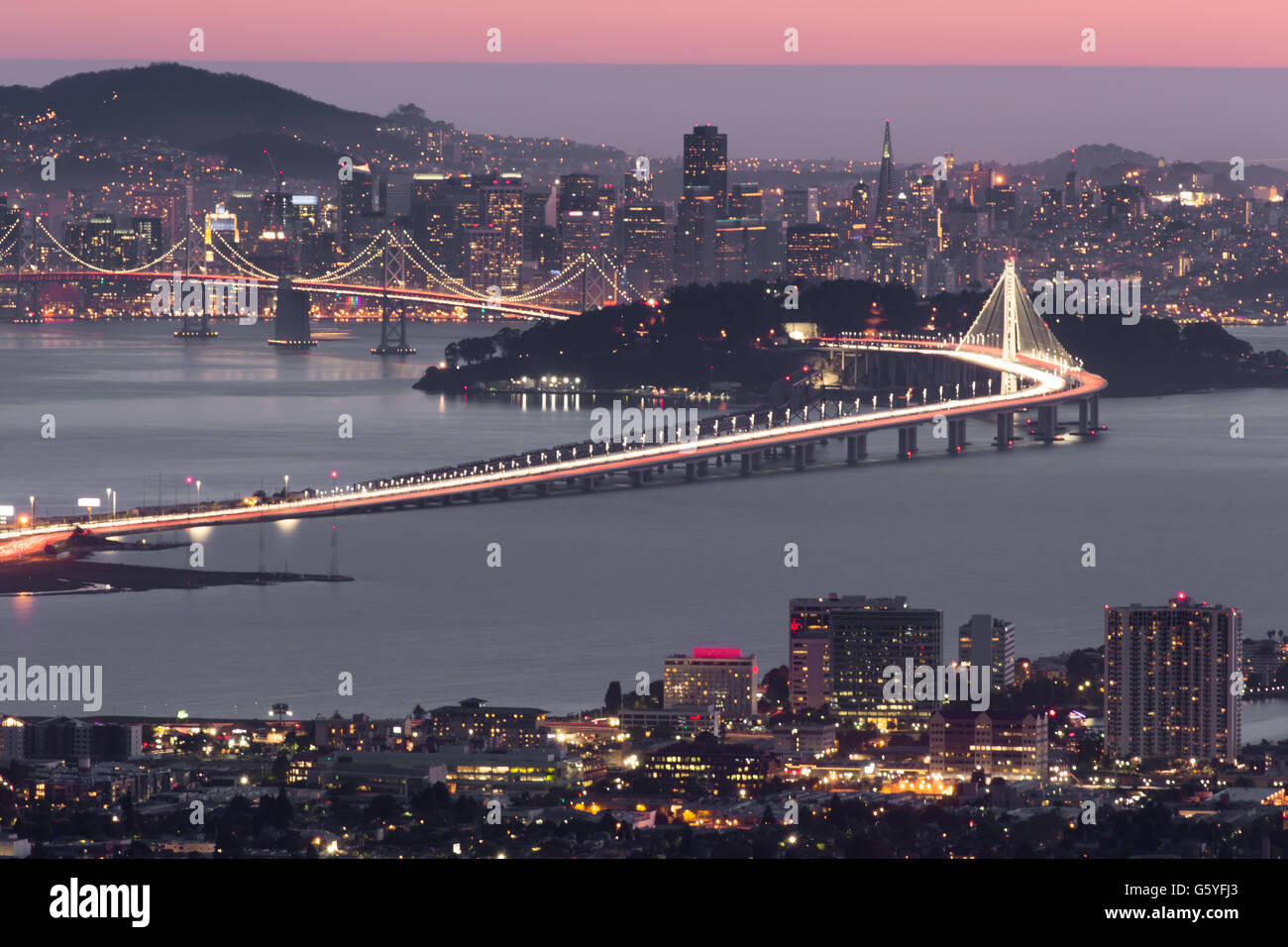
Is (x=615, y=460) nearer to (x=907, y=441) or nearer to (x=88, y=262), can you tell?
(x=907, y=441)

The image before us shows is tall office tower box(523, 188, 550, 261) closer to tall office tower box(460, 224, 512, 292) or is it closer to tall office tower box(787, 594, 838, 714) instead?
tall office tower box(460, 224, 512, 292)

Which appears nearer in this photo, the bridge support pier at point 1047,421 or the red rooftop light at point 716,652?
the red rooftop light at point 716,652

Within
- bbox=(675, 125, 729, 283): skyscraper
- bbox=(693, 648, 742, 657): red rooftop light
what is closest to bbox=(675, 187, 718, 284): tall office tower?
bbox=(675, 125, 729, 283): skyscraper

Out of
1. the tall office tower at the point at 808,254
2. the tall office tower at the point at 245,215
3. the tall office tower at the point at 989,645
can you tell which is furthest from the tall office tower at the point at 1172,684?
the tall office tower at the point at 245,215

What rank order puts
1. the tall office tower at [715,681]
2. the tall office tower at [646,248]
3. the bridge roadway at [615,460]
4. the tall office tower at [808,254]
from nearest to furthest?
the tall office tower at [715,681], the bridge roadway at [615,460], the tall office tower at [808,254], the tall office tower at [646,248]

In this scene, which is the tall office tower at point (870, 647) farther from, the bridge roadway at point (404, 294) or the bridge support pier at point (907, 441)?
the bridge roadway at point (404, 294)

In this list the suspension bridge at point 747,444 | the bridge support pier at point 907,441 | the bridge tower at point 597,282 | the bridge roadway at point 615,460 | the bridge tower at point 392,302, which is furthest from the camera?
the bridge tower at point 597,282
